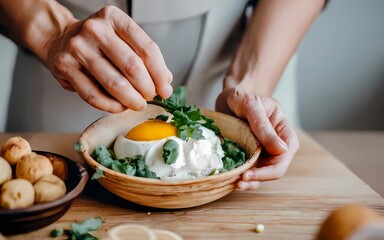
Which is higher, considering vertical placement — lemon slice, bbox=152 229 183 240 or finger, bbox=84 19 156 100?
finger, bbox=84 19 156 100

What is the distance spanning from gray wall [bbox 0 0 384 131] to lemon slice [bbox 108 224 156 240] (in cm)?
195

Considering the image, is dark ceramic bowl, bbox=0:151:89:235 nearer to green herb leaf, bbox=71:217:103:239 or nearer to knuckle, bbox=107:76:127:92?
green herb leaf, bbox=71:217:103:239

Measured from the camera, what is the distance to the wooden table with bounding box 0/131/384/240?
3.17ft

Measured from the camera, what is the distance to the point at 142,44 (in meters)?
1.04

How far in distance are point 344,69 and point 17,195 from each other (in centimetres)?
226

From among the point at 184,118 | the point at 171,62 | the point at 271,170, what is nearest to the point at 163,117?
the point at 184,118

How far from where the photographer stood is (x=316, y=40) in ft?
8.82

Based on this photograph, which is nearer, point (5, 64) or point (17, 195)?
point (17, 195)

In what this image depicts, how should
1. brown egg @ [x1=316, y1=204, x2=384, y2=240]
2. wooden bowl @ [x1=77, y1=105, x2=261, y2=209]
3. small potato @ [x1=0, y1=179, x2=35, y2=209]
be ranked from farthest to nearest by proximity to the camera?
wooden bowl @ [x1=77, y1=105, x2=261, y2=209] → small potato @ [x1=0, y1=179, x2=35, y2=209] → brown egg @ [x1=316, y1=204, x2=384, y2=240]

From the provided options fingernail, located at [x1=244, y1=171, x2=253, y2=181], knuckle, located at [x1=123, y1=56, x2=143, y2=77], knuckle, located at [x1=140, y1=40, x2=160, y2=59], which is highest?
knuckle, located at [x1=140, y1=40, x2=160, y2=59]

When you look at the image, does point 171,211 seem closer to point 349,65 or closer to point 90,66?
point 90,66

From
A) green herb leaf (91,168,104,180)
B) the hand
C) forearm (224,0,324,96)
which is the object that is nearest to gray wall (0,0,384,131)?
forearm (224,0,324,96)

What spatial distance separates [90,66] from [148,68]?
116 millimetres

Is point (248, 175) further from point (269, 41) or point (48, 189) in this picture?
point (269, 41)
